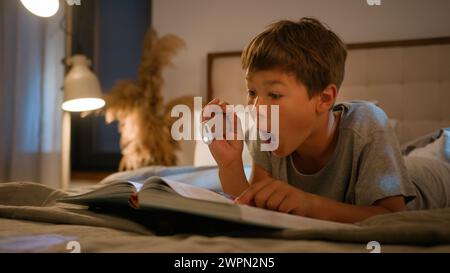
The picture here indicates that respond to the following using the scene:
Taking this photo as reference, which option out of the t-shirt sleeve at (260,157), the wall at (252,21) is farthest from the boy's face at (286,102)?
the wall at (252,21)

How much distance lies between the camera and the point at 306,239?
1.66 ft

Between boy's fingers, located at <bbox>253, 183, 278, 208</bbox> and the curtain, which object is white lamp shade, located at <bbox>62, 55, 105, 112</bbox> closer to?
the curtain

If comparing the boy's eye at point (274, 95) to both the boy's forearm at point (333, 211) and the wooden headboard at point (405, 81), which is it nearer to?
the boy's forearm at point (333, 211)

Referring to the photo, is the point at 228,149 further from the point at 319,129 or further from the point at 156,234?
the point at 156,234

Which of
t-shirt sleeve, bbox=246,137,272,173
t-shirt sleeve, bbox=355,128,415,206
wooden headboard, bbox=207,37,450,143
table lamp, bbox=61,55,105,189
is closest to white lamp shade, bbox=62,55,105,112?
table lamp, bbox=61,55,105,189

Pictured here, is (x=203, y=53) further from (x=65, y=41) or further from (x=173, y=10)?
(x=65, y=41)

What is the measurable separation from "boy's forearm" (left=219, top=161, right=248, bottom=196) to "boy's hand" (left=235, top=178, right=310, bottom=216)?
0.23m

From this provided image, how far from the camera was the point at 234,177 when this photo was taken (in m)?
0.92

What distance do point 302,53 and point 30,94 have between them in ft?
6.62

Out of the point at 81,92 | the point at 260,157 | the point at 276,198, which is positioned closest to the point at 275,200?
the point at 276,198

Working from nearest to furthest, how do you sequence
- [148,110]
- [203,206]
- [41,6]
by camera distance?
[203,206]
[41,6]
[148,110]

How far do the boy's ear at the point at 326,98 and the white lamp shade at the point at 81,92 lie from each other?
1.48 m

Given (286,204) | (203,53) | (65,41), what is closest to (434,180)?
(286,204)
